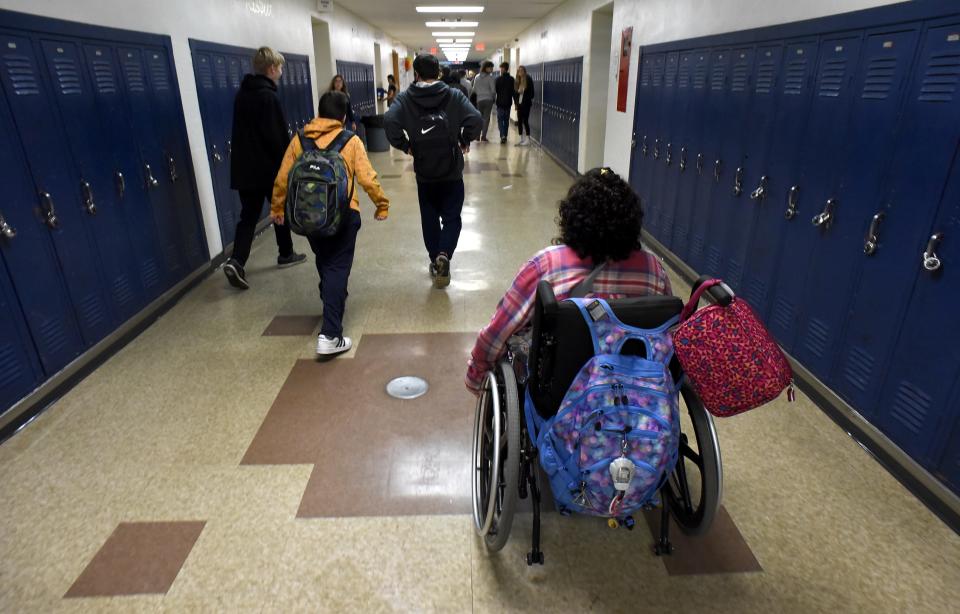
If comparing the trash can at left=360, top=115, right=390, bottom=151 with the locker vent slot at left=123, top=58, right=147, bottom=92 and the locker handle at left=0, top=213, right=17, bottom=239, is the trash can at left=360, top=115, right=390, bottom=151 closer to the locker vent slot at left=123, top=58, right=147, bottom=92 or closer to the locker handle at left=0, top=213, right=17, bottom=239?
the locker vent slot at left=123, top=58, right=147, bottom=92

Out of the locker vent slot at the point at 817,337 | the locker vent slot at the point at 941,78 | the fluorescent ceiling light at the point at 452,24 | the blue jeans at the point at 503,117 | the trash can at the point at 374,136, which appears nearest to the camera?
the locker vent slot at the point at 941,78

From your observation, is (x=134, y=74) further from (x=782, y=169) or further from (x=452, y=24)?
(x=452, y=24)

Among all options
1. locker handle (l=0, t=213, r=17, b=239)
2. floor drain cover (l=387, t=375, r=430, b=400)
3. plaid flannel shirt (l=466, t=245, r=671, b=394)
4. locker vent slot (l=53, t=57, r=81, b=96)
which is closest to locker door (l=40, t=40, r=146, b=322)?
locker vent slot (l=53, t=57, r=81, b=96)

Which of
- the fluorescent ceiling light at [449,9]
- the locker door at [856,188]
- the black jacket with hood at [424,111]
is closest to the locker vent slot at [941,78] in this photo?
the locker door at [856,188]

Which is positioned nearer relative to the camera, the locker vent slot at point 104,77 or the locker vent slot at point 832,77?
the locker vent slot at point 832,77

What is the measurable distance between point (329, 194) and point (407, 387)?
102 cm

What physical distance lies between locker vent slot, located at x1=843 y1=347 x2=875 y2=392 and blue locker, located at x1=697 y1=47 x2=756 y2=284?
1.09 metres

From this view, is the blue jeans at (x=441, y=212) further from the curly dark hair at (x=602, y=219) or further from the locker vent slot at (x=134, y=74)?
the curly dark hair at (x=602, y=219)

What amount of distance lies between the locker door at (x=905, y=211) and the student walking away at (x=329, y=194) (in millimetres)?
2265

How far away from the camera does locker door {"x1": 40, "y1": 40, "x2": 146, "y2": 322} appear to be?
8.91ft

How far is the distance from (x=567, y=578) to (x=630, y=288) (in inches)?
35.4

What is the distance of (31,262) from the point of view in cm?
249

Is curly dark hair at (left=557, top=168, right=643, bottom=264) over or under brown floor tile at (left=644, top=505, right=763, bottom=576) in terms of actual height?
over

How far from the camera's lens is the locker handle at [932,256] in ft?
6.38
